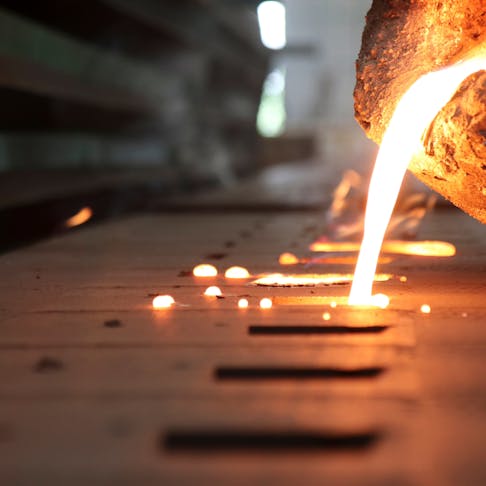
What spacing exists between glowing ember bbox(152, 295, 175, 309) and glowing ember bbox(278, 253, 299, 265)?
0.59 meters

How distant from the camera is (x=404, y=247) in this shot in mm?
2266

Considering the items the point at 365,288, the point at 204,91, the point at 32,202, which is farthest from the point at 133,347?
the point at 204,91

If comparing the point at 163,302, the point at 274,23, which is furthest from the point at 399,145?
the point at 274,23

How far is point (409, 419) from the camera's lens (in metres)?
0.84

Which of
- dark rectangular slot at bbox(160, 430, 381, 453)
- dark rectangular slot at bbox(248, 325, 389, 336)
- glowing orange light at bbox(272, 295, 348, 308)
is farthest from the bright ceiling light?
dark rectangular slot at bbox(160, 430, 381, 453)

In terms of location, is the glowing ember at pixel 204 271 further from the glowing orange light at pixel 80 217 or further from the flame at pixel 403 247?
the glowing orange light at pixel 80 217

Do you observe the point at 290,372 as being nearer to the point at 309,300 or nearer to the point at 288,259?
the point at 309,300

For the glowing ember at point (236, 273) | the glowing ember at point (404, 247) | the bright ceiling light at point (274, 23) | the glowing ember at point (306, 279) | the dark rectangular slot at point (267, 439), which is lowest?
the dark rectangular slot at point (267, 439)

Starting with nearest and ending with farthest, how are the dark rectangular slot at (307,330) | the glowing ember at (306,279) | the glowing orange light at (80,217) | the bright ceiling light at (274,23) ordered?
1. the dark rectangular slot at (307,330)
2. the glowing ember at (306,279)
3. the glowing orange light at (80,217)
4. the bright ceiling light at (274,23)

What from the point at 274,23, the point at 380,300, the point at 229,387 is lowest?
the point at 229,387

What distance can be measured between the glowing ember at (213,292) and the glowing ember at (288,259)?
17.4 inches

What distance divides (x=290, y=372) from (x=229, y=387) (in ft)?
0.36

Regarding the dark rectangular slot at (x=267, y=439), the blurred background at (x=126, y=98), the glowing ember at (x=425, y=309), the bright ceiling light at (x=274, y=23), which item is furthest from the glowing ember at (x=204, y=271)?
the bright ceiling light at (x=274, y=23)

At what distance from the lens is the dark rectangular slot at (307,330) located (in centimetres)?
123
